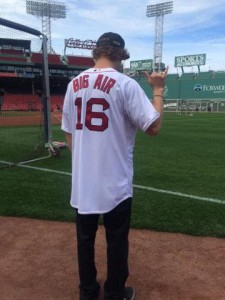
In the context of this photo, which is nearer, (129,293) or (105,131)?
(105,131)

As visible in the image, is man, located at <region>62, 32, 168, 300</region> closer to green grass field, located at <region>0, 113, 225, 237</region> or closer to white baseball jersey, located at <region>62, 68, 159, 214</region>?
white baseball jersey, located at <region>62, 68, 159, 214</region>

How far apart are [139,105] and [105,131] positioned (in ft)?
1.00

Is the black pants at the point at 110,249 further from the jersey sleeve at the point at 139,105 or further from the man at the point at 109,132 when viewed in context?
the jersey sleeve at the point at 139,105

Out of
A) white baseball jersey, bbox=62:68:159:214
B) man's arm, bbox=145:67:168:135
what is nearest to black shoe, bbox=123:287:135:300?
white baseball jersey, bbox=62:68:159:214

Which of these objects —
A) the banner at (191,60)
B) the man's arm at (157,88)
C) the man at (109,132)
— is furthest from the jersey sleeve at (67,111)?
the banner at (191,60)

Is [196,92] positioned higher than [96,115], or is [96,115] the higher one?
[196,92]

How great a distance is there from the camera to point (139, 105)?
2.63 meters

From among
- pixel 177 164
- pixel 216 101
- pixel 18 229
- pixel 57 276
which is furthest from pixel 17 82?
pixel 216 101

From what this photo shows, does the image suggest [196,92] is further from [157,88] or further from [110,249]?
[110,249]

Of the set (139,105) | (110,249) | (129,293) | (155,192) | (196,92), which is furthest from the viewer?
(196,92)

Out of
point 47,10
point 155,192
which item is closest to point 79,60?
point 47,10

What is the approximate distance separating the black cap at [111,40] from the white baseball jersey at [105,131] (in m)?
0.18

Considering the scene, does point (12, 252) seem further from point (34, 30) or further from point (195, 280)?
point (34, 30)

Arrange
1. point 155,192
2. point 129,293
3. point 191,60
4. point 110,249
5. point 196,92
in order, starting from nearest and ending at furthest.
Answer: point 110,249 → point 129,293 → point 155,192 → point 196,92 → point 191,60
